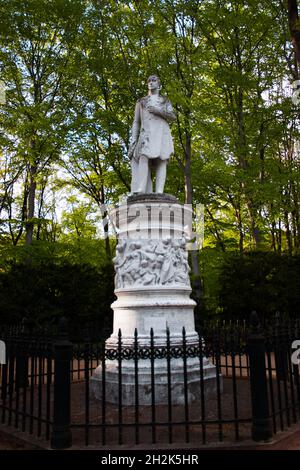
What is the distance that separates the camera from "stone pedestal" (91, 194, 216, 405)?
692cm

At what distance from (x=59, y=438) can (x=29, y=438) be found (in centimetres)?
70

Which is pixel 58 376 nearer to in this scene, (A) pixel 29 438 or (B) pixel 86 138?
(A) pixel 29 438

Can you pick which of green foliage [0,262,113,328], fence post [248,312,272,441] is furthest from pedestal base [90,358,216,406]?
green foliage [0,262,113,328]

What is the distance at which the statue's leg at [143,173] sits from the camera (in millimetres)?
8609

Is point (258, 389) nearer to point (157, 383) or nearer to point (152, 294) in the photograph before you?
point (157, 383)

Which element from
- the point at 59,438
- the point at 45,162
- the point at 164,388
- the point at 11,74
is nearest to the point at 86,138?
the point at 45,162

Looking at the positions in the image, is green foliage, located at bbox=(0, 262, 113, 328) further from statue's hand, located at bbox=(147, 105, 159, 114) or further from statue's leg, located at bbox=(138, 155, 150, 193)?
statue's hand, located at bbox=(147, 105, 159, 114)

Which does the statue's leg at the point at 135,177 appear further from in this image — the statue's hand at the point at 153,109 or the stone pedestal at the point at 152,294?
the statue's hand at the point at 153,109

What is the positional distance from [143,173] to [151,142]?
0.70 metres

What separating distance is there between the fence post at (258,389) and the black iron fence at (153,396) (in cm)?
1

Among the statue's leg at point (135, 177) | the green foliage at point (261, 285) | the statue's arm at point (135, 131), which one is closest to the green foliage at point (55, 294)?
the green foliage at point (261, 285)

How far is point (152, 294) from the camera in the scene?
7555mm

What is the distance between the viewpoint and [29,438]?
5203 mm

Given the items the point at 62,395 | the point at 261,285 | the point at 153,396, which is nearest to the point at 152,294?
the point at 153,396
